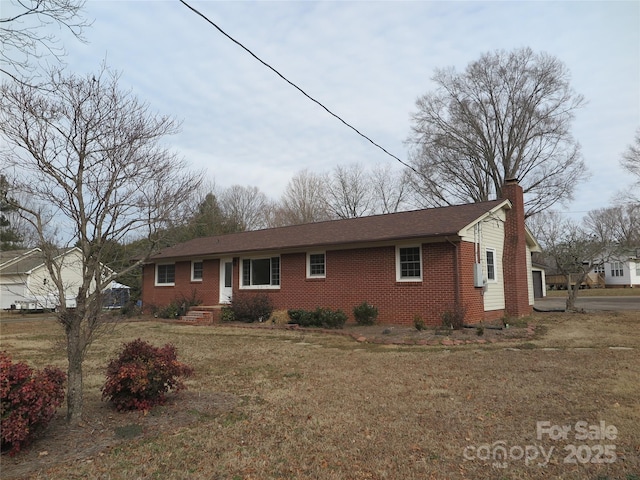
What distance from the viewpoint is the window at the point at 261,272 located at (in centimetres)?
1806

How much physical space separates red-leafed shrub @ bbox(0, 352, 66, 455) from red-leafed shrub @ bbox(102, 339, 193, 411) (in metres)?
0.91

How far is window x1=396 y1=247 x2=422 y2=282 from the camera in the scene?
14.1 m

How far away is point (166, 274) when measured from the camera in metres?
23.0

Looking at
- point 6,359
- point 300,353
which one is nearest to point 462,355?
point 300,353

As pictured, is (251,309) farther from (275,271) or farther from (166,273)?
(166,273)

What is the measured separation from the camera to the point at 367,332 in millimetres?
12977

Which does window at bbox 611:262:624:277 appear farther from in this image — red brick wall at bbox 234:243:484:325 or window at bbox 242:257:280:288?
window at bbox 242:257:280:288

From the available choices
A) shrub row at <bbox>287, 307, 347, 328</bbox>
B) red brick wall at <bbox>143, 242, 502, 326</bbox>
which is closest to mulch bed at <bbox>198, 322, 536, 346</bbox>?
shrub row at <bbox>287, 307, 347, 328</bbox>

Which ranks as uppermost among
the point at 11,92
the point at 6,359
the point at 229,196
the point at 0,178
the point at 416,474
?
the point at 229,196

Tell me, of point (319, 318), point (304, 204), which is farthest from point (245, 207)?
point (319, 318)

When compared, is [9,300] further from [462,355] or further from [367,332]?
[462,355]

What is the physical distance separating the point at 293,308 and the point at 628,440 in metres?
13.3

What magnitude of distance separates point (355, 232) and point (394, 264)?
2.42 metres

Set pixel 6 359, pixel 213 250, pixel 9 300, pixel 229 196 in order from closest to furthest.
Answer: pixel 6 359 < pixel 213 250 < pixel 9 300 < pixel 229 196
